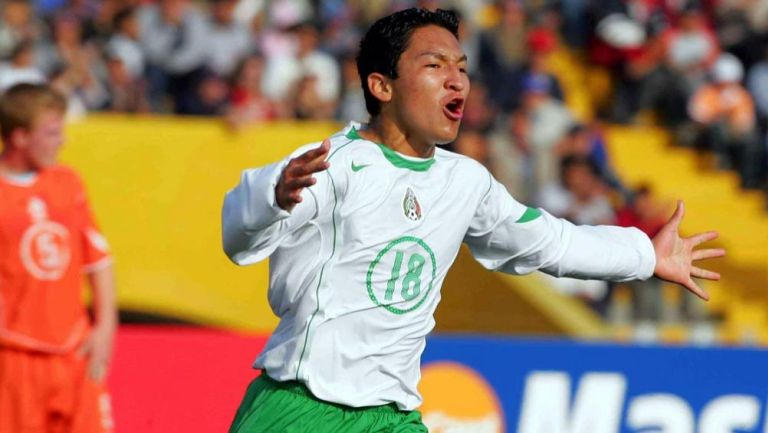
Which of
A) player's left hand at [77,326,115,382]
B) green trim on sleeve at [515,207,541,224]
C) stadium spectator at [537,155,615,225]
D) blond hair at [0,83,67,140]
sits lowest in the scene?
player's left hand at [77,326,115,382]

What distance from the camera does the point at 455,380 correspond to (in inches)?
320

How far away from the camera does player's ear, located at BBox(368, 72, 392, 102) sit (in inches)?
182

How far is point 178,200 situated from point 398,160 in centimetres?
784

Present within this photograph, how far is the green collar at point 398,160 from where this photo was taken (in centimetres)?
451

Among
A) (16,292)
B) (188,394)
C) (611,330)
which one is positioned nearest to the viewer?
(16,292)

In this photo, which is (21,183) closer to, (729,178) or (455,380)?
(455,380)

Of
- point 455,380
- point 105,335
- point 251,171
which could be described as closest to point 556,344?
point 455,380

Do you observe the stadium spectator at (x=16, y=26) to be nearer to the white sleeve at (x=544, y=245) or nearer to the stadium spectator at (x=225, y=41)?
the stadium spectator at (x=225, y=41)

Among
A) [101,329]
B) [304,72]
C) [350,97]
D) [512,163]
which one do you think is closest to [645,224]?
[512,163]

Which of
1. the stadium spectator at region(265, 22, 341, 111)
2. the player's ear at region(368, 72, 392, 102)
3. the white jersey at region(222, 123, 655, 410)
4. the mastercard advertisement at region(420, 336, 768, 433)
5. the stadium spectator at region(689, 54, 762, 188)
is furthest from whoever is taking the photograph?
the stadium spectator at region(689, 54, 762, 188)

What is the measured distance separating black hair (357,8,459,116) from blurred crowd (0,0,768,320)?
643 centimetres

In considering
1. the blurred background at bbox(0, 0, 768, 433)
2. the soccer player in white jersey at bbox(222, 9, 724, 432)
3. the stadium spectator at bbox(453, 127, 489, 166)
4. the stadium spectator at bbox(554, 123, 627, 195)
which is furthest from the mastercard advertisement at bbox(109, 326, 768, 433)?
the stadium spectator at bbox(554, 123, 627, 195)

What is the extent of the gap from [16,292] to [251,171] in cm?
251

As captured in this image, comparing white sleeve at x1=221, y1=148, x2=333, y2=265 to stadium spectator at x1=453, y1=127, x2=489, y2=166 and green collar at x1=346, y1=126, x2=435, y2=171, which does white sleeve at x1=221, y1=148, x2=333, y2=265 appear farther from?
stadium spectator at x1=453, y1=127, x2=489, y2=166
